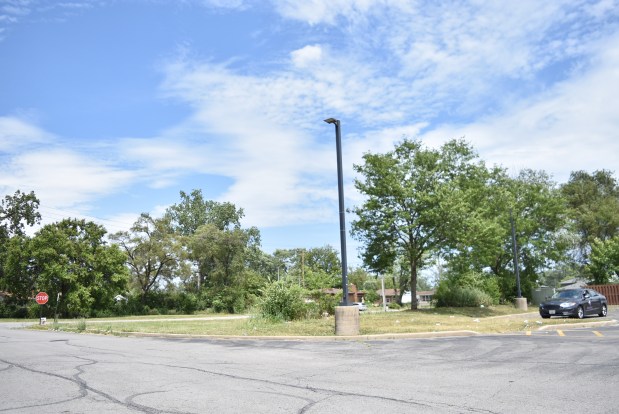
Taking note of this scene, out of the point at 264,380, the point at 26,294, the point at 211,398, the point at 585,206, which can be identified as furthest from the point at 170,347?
the point at 585,206

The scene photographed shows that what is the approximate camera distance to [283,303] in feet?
67.0

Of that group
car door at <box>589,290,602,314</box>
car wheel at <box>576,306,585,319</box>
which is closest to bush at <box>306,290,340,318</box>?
car wheel at <box>576,306,585,319</box>

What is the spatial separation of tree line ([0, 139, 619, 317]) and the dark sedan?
5.43 meters

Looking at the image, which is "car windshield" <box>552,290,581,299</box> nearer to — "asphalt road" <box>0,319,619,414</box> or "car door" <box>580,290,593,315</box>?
"car door" <box>580,290,593,315</box>

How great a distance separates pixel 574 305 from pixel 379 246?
34.0ft

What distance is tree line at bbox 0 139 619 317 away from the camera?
26891 mm

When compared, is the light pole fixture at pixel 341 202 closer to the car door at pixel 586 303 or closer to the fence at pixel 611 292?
the car door at pixel 586 303

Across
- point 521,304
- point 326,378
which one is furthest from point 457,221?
point 326,378

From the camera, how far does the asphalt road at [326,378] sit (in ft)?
19.9

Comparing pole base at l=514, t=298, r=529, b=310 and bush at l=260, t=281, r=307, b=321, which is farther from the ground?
bush at l=260, t=281, r=307, b=321

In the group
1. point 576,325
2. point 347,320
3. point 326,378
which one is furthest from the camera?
point 576,325

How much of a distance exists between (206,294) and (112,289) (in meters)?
12.1

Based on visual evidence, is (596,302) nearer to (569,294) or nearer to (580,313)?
(569,294)

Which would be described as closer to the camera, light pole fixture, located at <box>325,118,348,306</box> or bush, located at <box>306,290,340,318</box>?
light pole fixture, located at <box>325,118,348,306</box>
